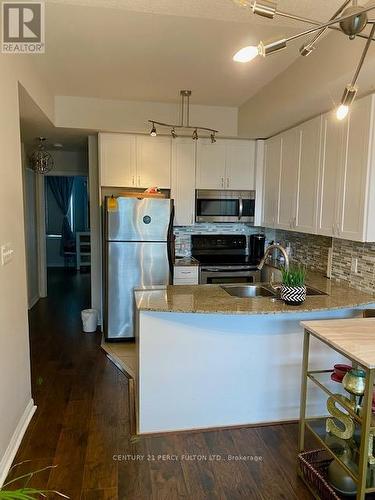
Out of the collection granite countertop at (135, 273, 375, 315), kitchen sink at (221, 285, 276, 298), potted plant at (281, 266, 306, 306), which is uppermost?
potted plant at (281, 266, 306, 306)

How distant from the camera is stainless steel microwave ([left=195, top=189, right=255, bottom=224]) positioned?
418 cm

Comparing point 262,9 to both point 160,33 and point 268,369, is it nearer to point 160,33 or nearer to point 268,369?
point 160,33

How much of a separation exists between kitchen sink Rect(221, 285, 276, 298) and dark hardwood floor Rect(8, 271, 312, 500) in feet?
3.05

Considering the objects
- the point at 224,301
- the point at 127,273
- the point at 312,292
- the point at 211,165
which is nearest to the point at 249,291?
the point at 312,292

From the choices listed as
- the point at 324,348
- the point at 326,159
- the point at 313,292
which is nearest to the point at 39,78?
the point at 326,159

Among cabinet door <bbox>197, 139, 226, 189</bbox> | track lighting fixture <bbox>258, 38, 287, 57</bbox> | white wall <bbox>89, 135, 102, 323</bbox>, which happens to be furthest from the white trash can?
track lighting fixture <bbox>258, 38, 287, 57</bbox>

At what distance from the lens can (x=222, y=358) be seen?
2.44 meters

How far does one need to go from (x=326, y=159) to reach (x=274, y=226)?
3.60 feet

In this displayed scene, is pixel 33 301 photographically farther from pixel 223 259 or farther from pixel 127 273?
pixel 223 259

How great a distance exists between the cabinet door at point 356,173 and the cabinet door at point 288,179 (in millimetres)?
757

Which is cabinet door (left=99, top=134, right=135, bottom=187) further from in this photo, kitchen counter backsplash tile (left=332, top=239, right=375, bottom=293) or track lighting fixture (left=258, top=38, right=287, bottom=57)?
track lighting fixture (left=258, top=38, right=287, bottom=57)

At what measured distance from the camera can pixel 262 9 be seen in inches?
45.1

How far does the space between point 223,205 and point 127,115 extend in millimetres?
1411

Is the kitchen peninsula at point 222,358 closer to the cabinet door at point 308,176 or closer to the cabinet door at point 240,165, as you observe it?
the cabinet door at point 308,176
